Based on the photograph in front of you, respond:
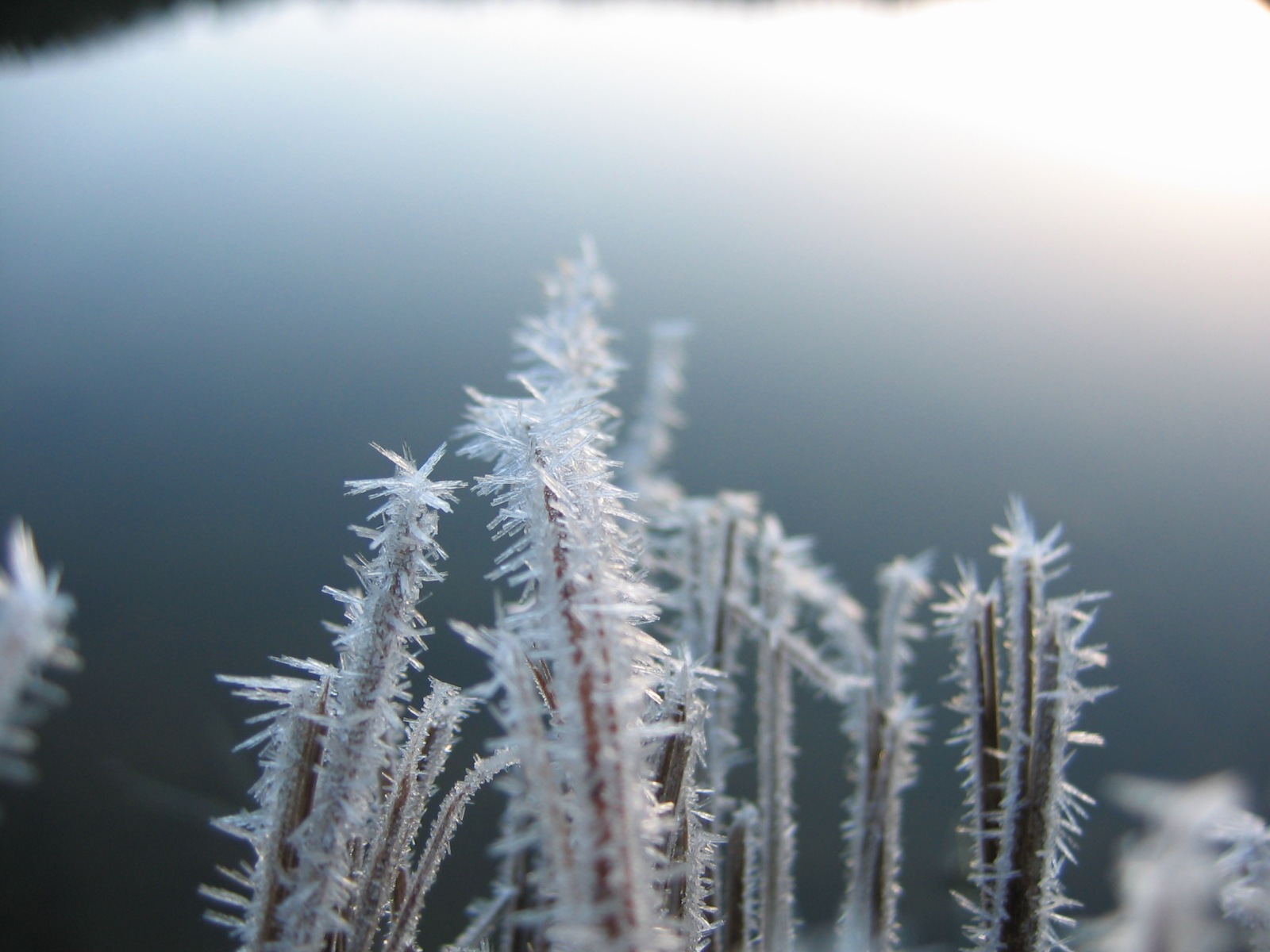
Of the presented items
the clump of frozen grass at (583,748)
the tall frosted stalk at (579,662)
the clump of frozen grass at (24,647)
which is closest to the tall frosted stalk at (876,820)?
the clump of frozen grass at (583,748)

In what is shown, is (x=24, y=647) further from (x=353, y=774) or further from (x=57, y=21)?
(x=57, y=21)

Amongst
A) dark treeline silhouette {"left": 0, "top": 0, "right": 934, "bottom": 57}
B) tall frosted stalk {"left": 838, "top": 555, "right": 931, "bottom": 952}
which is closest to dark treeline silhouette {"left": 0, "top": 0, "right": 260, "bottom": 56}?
dark treeline silhouette {"left": 0, "top": 0, "right": 934, "bottom": 57}

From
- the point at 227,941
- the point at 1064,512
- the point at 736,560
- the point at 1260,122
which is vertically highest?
the point at 1260,122

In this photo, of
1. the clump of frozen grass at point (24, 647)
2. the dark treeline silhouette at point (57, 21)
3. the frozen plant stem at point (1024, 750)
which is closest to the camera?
the clump of frozen grass at point (24, 647)

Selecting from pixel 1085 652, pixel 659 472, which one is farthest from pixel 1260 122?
pixel 1085 652

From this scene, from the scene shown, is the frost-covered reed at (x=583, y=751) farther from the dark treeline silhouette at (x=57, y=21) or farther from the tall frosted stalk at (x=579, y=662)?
the dark treeline silhouette at (x=57, y=21)

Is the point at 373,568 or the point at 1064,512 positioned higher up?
the point at 1064,512

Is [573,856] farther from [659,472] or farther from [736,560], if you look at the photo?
[659,472]

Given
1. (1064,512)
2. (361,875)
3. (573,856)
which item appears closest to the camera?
(573,856)

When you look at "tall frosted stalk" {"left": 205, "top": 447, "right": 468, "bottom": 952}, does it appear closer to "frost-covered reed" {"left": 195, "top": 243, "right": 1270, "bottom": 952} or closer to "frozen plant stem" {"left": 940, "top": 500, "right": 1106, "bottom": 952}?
"frost-covered reed" {"left": 195, "top": 243, "right": 1270, "bottom": 952}
